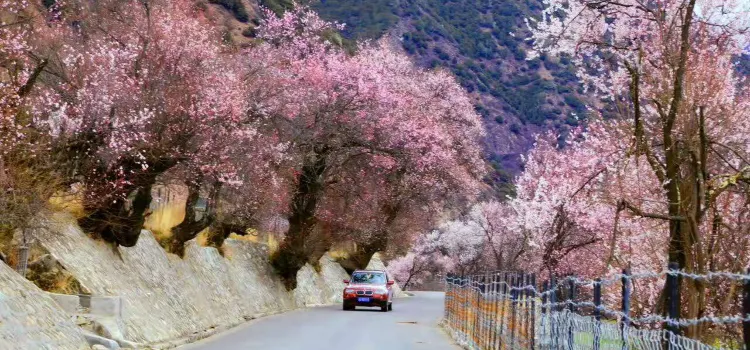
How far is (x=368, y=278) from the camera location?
119 ft

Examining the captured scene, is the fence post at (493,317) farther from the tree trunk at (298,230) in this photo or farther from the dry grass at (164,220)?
the tree trunk at (298,230)

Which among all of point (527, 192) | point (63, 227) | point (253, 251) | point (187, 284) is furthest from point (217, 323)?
point (527, 192)

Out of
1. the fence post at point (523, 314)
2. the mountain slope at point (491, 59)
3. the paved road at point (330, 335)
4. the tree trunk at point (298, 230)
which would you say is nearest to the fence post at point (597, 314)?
the fence post at point (523, 314)

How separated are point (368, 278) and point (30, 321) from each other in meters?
25.0

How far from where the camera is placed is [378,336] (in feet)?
68.6

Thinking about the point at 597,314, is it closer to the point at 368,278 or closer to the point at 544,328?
the point at 544,328

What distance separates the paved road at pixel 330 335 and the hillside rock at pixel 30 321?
3.82 m

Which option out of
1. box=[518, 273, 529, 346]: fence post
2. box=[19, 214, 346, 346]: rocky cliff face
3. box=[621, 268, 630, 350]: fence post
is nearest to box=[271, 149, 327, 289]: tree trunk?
box=[19, 214, 346, 346]: rocky cliff face

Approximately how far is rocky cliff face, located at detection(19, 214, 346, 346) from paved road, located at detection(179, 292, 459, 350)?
0.85 meters

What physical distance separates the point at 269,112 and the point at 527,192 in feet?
48.4

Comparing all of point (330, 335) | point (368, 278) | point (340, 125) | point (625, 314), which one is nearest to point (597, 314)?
point (625, 314)

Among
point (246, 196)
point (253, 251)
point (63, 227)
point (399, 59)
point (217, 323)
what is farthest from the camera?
point (399, 59)

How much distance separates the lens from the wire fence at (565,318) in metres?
6.75

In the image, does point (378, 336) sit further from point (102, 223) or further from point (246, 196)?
point (246, 196)
